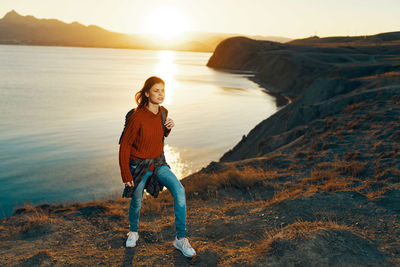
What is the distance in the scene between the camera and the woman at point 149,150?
14.4 ft

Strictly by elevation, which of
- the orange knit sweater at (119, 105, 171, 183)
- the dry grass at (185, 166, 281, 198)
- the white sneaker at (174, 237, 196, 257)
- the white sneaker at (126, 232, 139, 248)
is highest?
the orange knit sweater at (119, 105, 171, 183)

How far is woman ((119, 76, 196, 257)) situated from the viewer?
14.4 ft

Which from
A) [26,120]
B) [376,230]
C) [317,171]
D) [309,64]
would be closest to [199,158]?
[317,171]

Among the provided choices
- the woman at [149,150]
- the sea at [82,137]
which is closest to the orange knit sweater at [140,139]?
the woman at [149,150]

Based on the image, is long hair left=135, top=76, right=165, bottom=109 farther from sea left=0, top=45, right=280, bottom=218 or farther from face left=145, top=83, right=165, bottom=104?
sea left=0, top=45, right=280, bottom=218

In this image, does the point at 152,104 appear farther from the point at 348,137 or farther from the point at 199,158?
the point at 199,158

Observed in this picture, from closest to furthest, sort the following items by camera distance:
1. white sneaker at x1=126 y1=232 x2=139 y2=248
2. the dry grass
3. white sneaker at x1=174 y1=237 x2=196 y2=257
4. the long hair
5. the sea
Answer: the long hair
white sneaker at x1=174 y1=237 x2=196 y2=257
white sneaker at x1=126 y1=232 x2=139 y2=248
the dry grass
the sea

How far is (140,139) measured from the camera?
4.47m

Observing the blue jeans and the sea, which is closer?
the blue jeans

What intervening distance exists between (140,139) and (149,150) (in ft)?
0.70

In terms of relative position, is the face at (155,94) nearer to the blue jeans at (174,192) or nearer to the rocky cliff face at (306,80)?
the blue jeans at (174,192)

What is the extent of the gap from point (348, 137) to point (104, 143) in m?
18.5

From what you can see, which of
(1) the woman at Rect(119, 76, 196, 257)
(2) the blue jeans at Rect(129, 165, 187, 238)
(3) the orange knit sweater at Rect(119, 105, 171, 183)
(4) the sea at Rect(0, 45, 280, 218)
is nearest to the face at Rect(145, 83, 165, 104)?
(1) the woman at Rect(119, 76, 196, 257)

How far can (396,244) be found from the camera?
4699 millimetres
